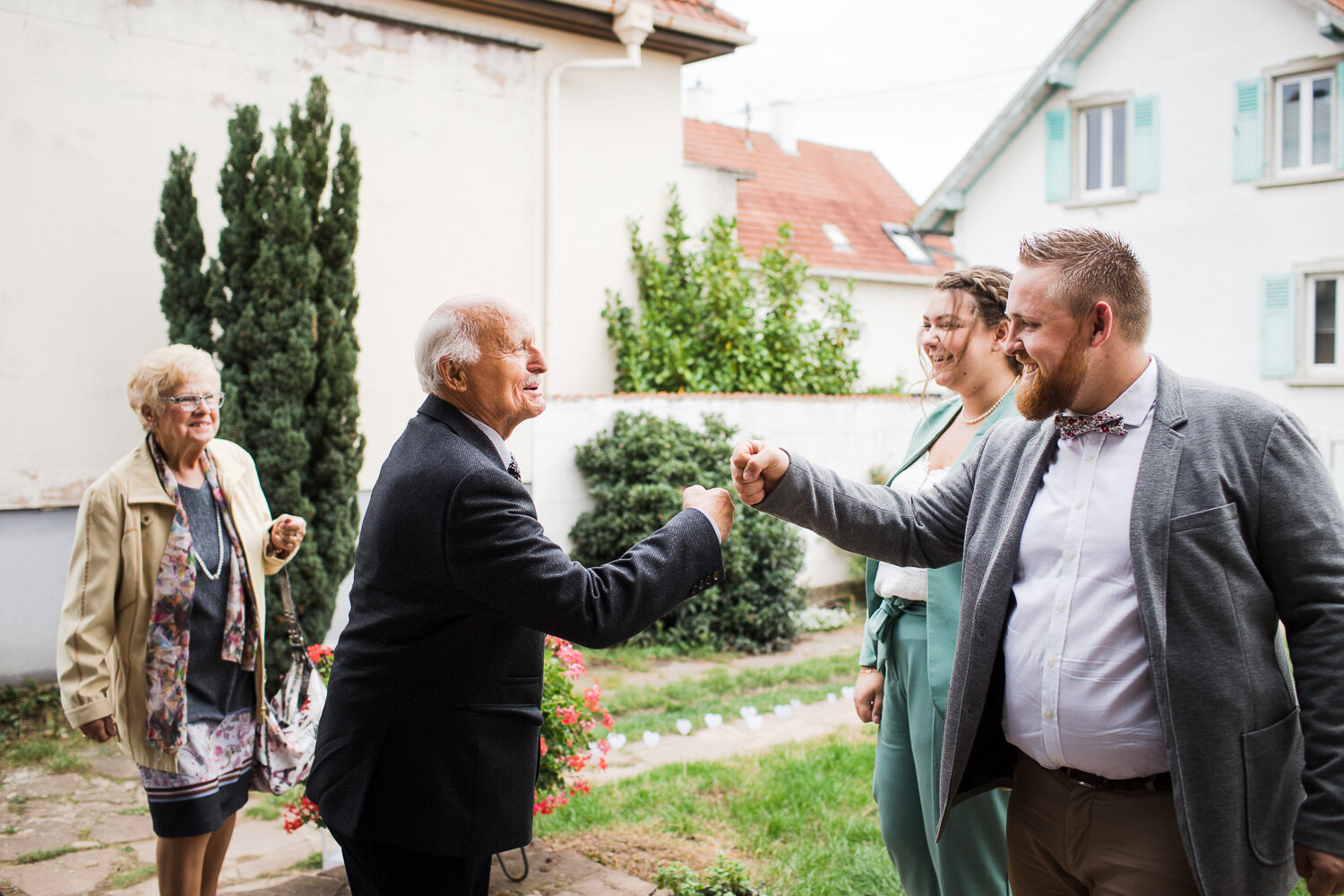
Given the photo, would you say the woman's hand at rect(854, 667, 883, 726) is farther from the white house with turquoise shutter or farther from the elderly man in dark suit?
the white house with turquoise shutter

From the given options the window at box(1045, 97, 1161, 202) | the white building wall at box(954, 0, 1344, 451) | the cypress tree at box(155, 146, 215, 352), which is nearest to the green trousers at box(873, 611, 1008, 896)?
the cypress tree at box(155, 146, 215, 352)

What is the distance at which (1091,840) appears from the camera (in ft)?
7.11

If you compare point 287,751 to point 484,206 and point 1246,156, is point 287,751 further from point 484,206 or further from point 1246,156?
point 1246,156

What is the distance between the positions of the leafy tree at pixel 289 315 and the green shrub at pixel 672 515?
7.82ft

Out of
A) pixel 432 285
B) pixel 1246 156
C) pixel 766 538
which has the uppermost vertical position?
pixel 1246 156

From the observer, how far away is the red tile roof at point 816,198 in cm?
1902

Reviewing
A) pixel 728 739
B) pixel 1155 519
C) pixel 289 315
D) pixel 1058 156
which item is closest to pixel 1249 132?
pixel 1058 156

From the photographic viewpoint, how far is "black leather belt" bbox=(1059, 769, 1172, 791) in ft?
6.90

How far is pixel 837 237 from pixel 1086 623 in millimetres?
18634

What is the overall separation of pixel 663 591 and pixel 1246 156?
1445 cm

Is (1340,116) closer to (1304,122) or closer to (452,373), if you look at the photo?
(1304,122)

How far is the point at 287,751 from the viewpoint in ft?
11.3

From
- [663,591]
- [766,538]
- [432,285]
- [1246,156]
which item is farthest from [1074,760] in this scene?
[1246,156]

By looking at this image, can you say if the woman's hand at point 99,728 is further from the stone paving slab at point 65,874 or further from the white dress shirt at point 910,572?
the white dress shirt at point 910,572
